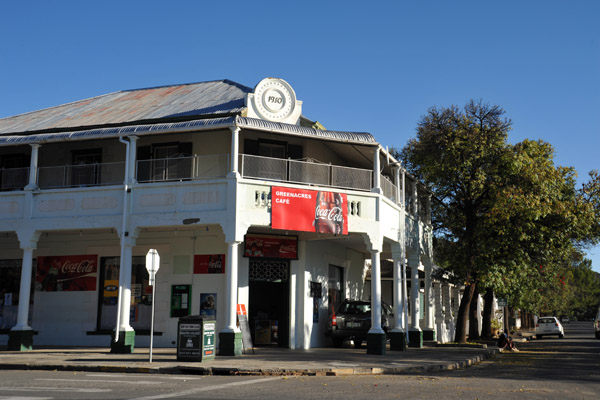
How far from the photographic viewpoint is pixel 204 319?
15.8 metres

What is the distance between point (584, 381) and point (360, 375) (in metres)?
4.74

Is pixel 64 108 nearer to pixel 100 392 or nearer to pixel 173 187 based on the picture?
pixel 173 187

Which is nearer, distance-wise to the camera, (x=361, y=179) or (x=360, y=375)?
(x=360, y=375)

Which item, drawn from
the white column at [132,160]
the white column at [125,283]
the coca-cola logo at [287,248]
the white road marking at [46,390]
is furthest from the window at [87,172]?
the white road marking at [46,390]

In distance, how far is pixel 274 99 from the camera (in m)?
20.4

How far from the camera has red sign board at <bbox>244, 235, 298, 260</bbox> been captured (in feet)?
70.0

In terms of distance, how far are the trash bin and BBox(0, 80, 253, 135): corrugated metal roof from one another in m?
7.42

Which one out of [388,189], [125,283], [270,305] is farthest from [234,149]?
[270,305]

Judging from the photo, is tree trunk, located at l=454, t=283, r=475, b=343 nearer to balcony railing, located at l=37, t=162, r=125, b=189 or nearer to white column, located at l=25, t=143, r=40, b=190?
balcony railing, located at l=37, t=162, r=125, b=189

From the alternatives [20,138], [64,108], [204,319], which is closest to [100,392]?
[204,319]

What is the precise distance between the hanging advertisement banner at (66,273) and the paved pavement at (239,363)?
4199 millimetres

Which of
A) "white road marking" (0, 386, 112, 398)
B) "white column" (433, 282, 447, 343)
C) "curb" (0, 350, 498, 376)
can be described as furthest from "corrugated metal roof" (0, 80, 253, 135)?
"white column" (433, 282, 447, 343)

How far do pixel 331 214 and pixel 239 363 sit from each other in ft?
20.2

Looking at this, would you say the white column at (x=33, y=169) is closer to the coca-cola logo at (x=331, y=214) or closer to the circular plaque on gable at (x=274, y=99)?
the circular plaque on gable at (x=274, y=99)
